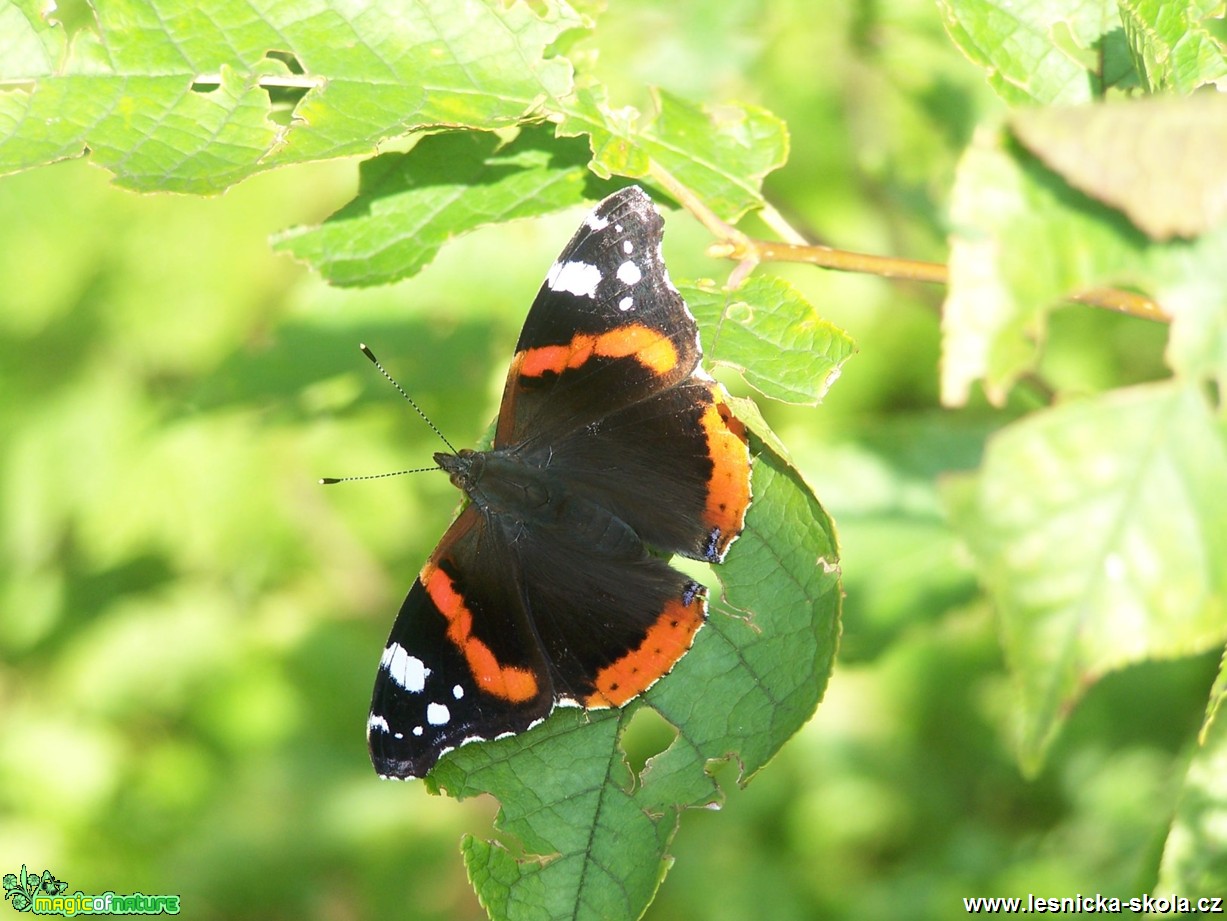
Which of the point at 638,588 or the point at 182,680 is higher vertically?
the point at 638,588

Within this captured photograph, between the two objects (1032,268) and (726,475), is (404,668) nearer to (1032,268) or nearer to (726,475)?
(726,475)

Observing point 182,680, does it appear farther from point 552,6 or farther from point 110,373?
point 552,6

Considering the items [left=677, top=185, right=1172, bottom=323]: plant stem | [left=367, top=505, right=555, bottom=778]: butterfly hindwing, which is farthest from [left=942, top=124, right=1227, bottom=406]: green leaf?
[left=367, top=505, right=555, bottom=778]: butterfly hindwing

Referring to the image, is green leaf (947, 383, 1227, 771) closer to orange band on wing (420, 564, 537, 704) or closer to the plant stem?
the plant stem

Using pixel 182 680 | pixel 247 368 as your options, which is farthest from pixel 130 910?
pixel 247 368

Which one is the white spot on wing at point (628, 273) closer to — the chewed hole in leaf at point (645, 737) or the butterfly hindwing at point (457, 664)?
the butterfly hindwing at point (457, 664)

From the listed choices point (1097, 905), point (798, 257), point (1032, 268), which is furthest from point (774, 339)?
point (1097, 905)
